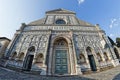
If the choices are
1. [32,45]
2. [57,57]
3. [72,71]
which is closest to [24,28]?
[32,45]

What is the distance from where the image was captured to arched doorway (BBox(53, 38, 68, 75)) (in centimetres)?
1374

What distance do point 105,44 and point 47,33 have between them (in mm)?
8884

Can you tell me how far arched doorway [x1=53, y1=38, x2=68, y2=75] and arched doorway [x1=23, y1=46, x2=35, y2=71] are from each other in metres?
3.17

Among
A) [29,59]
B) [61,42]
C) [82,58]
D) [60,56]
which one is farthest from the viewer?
[61,42]

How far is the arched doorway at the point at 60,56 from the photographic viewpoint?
13.7m

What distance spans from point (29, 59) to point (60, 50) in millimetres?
4479

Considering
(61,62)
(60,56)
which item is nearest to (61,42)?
(60,56)

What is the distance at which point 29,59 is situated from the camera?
14.5m

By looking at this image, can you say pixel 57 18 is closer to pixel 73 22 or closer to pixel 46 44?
pixel 73 22

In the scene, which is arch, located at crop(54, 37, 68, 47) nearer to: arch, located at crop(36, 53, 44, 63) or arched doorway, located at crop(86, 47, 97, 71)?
arch, located at crop(36, 53, 44, 63)

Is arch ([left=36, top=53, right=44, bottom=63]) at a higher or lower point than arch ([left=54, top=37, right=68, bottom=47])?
lower

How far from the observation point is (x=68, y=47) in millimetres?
15555

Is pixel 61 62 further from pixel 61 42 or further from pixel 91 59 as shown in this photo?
pixel 91 59

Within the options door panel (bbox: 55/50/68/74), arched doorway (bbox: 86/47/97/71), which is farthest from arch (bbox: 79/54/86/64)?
door panel (bbox: 55/50/68/74)
